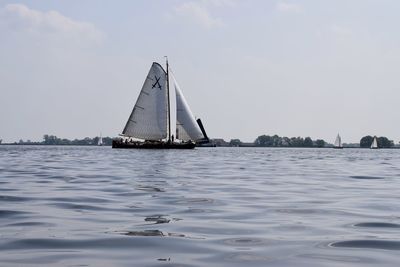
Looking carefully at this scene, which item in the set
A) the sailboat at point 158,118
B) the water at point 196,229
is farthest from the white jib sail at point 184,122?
the water at point 196,229

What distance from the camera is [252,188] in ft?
61.4

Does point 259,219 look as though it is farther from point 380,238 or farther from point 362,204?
point 362,204

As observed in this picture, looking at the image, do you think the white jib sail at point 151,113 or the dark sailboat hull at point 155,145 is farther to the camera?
the dark sailboat hull at point 155,145

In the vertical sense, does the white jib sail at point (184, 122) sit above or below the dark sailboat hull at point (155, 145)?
above

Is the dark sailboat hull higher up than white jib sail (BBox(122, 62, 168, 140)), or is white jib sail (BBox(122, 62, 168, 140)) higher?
white jib sail (BBox(122, 62, 168, 140))

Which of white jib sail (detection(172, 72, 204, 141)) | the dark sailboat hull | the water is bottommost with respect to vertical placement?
the water

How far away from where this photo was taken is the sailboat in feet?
345

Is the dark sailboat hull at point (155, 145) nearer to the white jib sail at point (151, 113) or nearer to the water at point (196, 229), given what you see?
the white jib sail at point (151, 113)

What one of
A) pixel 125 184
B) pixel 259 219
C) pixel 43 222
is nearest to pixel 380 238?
pixel 259 219

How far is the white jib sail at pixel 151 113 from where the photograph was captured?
105 m

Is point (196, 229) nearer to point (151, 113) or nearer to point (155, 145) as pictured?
point (155, 145)

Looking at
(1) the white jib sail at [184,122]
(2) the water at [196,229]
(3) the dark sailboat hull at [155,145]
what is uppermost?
(1) the white jib sail at [184,122]

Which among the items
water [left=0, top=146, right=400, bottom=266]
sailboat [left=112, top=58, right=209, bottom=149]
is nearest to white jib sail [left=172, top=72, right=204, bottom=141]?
sailboat [left=112, top=58, right=209, bottom=149]

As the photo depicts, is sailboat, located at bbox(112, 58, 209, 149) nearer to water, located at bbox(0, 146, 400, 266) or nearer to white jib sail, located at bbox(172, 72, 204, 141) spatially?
white jib sail, located at bbox(172, 72, 204, 141)
